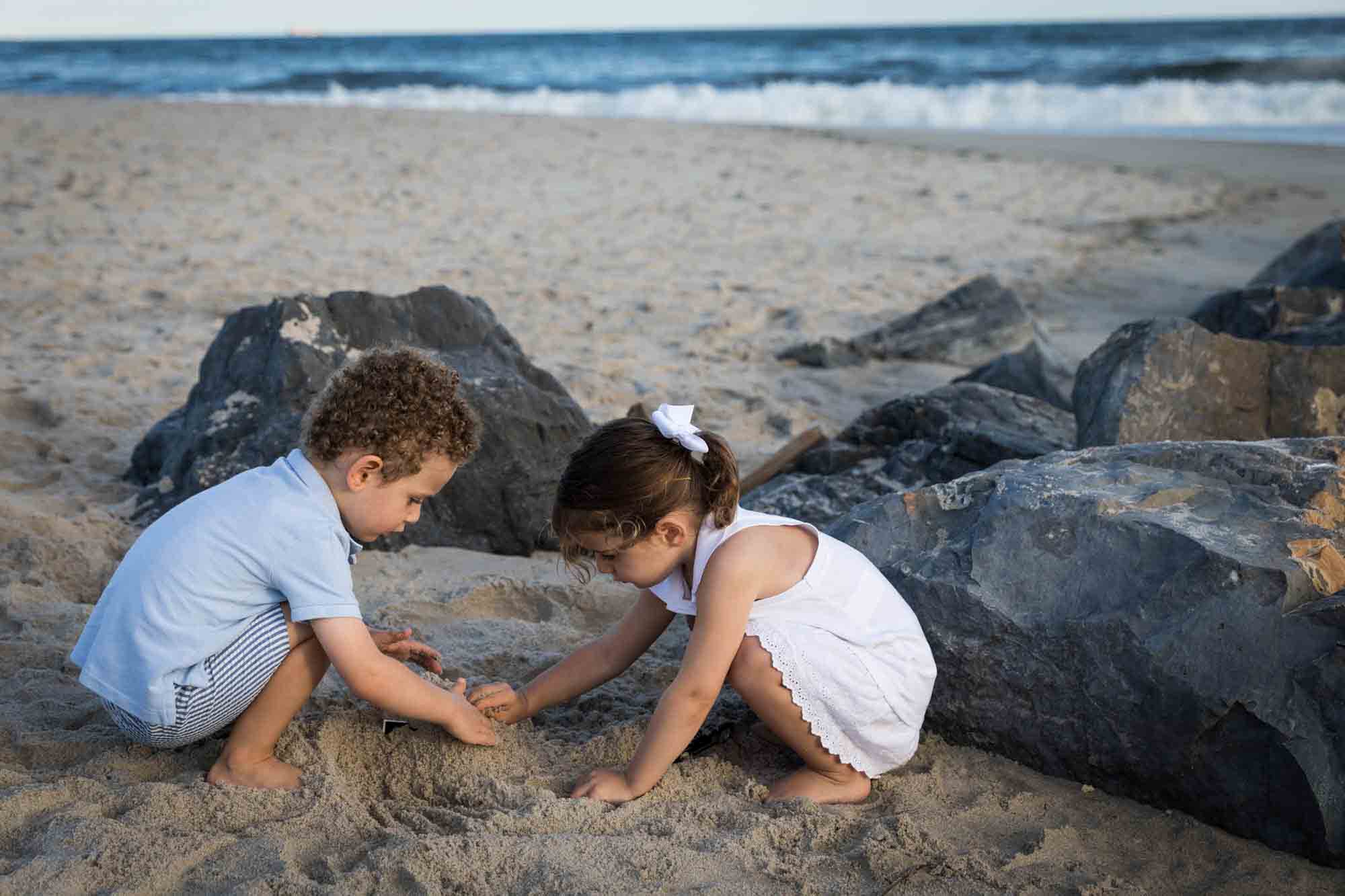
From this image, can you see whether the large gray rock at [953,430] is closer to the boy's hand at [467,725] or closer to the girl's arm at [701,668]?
the girl's arm at [701,668]

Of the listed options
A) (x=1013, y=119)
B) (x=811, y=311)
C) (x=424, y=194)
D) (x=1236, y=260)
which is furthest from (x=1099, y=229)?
(x=1013, y=119)

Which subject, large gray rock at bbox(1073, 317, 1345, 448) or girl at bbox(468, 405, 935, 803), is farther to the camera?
large gray rock at bbox(1073, 317, 1345, 448)

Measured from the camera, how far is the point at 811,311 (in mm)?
6707

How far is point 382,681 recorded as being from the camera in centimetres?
226

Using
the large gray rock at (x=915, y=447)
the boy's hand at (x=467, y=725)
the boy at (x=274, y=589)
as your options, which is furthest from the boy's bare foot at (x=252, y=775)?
the large gray rock at (x=915, y=447)

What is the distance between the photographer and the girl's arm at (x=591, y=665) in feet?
8.58

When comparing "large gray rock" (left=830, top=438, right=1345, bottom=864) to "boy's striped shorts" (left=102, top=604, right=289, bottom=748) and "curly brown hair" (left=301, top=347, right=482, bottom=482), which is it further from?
"boy's striped shorts" (left=102, top=604, right=289, bottom=748)

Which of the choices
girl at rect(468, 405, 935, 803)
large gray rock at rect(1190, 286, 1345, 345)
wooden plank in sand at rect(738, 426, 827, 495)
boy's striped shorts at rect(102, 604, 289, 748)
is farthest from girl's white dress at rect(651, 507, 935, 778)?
large gray rock at rect(1190, 286, 1345, 345)

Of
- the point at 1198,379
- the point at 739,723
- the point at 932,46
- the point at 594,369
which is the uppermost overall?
the point at 1198,379

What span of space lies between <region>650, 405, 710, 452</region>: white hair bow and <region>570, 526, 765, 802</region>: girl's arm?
22cm

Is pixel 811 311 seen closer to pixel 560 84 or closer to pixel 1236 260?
pixel 1236 260

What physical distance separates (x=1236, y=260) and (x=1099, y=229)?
4.21 ft

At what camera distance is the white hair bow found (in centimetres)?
227

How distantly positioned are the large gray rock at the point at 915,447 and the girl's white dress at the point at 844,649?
1.10 m
